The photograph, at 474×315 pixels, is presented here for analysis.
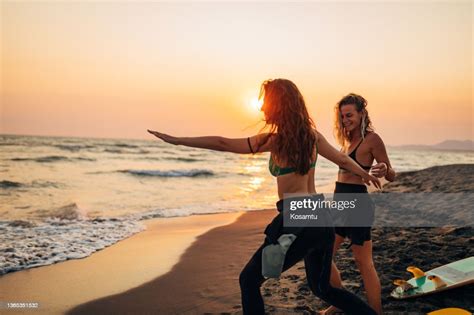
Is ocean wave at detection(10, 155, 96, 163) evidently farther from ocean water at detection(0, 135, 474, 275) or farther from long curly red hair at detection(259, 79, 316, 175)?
long curly red hair at detection(259, 79, 316, 175)

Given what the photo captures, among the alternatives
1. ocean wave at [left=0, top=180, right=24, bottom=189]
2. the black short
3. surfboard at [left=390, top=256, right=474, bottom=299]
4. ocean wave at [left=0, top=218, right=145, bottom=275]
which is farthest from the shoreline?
ocean wave at [left=0, top=180, right=24, bottom=189]

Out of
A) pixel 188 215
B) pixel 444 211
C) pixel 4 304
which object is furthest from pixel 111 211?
pixel 444 211

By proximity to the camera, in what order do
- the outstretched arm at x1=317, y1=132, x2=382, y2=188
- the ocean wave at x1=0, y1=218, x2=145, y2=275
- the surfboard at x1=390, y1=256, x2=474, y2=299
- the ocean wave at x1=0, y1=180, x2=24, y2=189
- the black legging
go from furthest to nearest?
1. the ocean wave at x1=0, y1=180, x2=24, y2=189
2. the ocean wave at x1=0, y1=218, x2=145, y2=275
3. the surfboard at x1=390, y1=256, x2=474, y2=299
4. the outstretched arm at x1=317, y1=132, x2=382, y2=188
5. the black legging

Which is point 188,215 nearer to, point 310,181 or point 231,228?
point 231,228

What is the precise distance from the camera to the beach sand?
170 inches

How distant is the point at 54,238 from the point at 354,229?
248 inches

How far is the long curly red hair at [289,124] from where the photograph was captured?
2.79 meters

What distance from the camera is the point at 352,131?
386 centimetres

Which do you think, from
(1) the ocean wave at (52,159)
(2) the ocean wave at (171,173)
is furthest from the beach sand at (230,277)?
(1) the ocean wave at (52,159)

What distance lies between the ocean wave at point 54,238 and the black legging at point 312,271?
4662 millimetres

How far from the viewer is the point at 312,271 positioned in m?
3.03

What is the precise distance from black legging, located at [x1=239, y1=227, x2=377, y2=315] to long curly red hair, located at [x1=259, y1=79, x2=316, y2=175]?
1.51 feet

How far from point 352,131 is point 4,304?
168 inches
